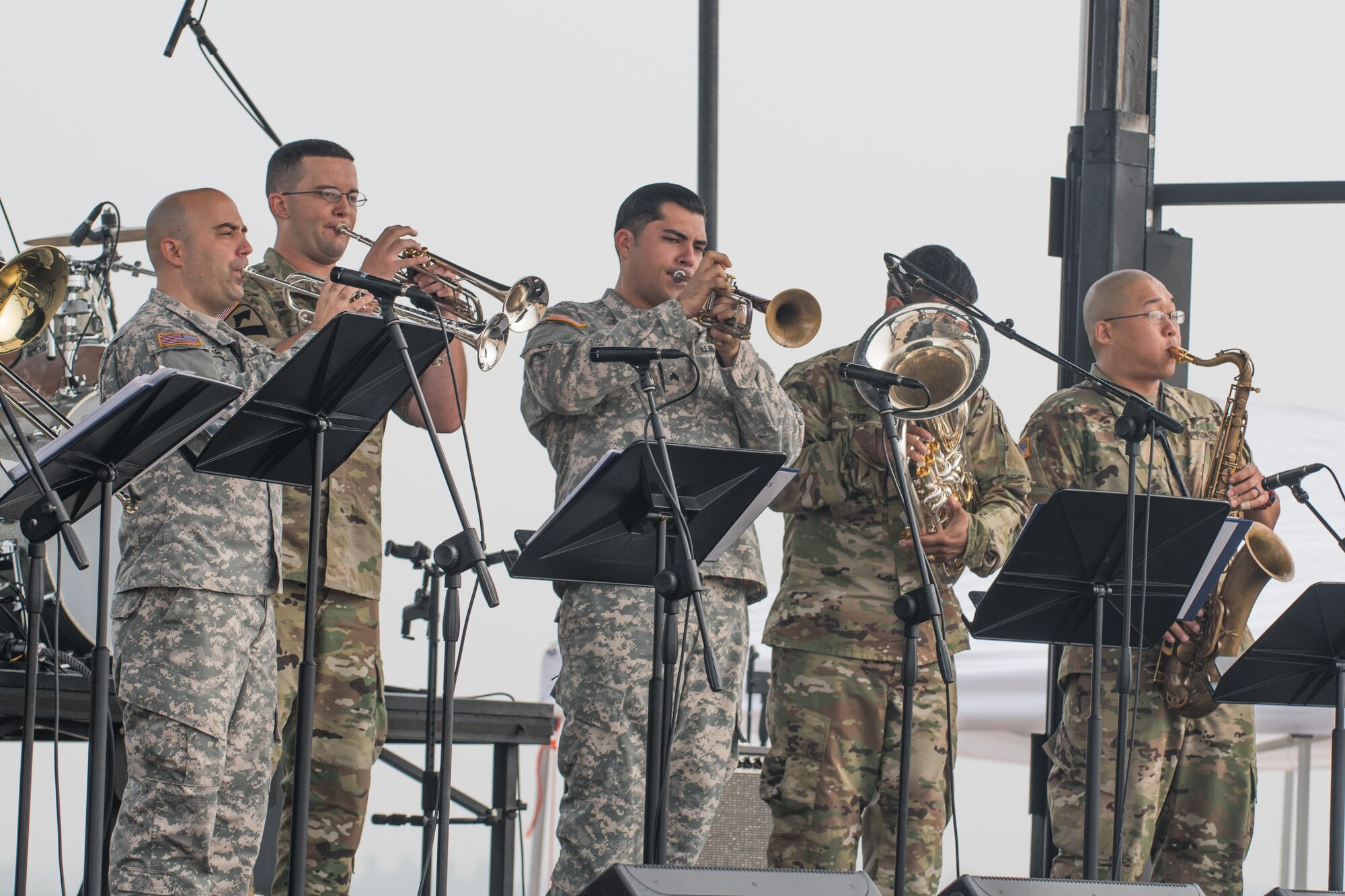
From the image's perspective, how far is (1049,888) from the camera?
285 cm

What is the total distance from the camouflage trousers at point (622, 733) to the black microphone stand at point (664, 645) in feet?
1.33

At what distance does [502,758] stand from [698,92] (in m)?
2.70

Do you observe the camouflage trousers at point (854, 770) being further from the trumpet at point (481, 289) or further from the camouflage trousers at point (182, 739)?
the camouflage trousers at point (182, 739)

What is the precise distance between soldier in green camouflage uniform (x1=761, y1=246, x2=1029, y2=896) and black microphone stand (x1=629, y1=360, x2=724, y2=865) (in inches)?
32.5

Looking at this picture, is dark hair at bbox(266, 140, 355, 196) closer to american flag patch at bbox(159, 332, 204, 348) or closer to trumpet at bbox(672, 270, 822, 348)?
american flag patch at bbox(159, 332, 204, 348)

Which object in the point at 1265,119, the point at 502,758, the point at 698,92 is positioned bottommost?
the point at 502,758

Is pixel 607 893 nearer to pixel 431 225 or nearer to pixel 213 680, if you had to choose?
pixel 213 680

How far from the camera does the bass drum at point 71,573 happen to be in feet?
18.2

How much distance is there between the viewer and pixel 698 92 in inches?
241

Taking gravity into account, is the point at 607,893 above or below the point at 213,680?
below

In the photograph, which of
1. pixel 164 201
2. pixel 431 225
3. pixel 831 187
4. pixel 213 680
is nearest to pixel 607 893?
pixel 213 680

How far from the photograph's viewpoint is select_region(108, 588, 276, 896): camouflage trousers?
3.50 m

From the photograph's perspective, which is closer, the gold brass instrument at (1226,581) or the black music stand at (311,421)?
the black music stand at (311,421)

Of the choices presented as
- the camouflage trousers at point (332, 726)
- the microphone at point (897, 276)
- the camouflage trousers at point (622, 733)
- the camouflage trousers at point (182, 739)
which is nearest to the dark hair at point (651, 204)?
the microphone at point (897, 276)
